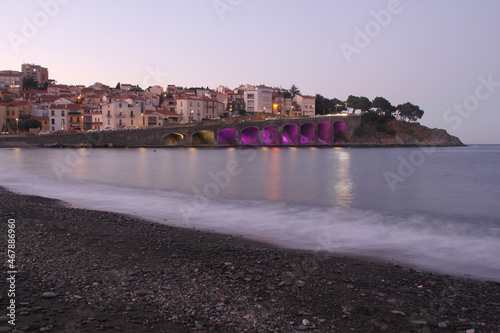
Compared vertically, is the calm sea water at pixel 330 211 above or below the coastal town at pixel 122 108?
below

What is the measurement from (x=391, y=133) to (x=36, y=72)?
13382 centimetres

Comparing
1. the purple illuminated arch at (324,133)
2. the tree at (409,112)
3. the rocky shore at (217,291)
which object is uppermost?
the tree at (409,112)

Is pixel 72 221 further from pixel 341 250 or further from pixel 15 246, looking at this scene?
pixel 341 250

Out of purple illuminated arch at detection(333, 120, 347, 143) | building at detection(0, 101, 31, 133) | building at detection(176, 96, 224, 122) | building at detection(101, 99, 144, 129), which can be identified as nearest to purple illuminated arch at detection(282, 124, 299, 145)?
purple illuminated arch at detection(333, 120, 347, 143)

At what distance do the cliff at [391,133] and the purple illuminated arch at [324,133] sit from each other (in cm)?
588

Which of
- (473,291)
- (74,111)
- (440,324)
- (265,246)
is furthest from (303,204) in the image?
(74,111)

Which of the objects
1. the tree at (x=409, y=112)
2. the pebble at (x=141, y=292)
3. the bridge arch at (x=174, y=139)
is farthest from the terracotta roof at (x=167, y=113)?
the pebble at (x=141, y=292)

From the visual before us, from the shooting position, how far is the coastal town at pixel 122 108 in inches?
2913

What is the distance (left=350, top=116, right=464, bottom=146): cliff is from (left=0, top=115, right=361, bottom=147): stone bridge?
302 centimetres

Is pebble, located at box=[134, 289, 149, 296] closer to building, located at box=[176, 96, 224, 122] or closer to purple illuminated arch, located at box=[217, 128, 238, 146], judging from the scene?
purple illuminated arch, located at box=[217, 128, 238, 146]

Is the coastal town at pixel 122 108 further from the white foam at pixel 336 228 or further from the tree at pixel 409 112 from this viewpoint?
the white foam at pixel 336 228

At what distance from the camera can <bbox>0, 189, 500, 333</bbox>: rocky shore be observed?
3822mm

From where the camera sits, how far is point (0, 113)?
245 feet

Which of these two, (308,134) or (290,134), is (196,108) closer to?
(290,134)
